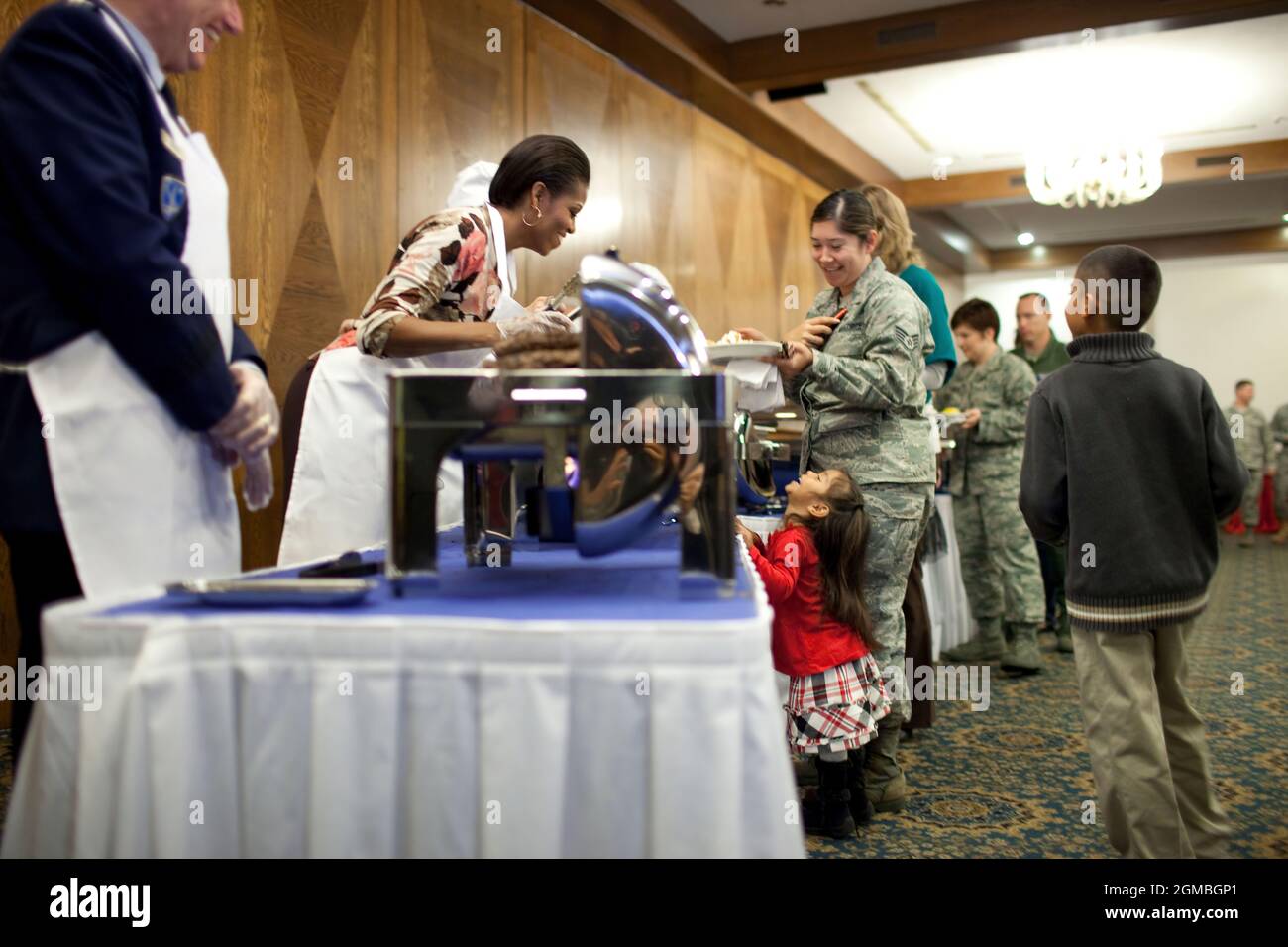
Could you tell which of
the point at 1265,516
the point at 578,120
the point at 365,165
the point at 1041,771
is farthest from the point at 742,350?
the point at 1265,516

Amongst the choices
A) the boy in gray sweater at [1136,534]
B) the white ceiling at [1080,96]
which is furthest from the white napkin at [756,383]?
the white ceiling at [1080,96]

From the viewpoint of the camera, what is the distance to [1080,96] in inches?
310

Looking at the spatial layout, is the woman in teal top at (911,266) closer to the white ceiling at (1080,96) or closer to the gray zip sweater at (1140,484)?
the gray zip sweater at (1140,484)

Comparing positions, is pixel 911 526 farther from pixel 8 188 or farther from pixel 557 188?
pixel 8 188

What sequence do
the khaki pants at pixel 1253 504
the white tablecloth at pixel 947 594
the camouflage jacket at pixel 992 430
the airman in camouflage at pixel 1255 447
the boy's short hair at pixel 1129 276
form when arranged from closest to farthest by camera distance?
the boy's short hair at pixel 1129 276 < the white tablecloth at pixel 947 594 < the camouflage jacket at pixel 992 430 < the khaki pants at pixel 1253 504 < the airman in camouflage at pixel 1255 447

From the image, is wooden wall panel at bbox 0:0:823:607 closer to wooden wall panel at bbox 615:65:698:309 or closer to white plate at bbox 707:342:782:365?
wooden wall panel at bbox 615:65:698:309

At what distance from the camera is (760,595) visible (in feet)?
3.90

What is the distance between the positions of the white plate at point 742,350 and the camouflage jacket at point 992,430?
8.28ft

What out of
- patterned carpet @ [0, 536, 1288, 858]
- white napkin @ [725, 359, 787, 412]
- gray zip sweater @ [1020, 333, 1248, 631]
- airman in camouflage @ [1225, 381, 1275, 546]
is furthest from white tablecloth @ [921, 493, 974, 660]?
airman in camouflage @ [1225, 381, 1275, 546]

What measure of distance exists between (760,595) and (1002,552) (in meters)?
3.48

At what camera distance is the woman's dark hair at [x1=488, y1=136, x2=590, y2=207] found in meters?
2.04

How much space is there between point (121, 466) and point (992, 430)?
3936 millimetres

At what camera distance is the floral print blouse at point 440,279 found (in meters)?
1.86
